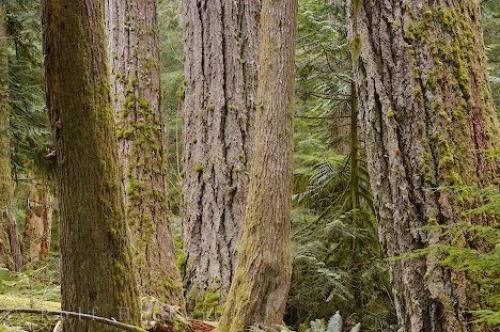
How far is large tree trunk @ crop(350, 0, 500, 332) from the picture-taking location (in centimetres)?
287

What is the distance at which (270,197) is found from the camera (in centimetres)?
462

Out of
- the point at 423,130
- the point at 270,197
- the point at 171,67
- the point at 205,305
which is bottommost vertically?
the point at 205,305

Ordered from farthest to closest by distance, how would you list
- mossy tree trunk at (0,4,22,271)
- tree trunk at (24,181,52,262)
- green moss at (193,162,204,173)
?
tree trunk at (24,181,52,262) → mossy tree trunk at (0,4,22,271) → green moss at (193,162,204,173)

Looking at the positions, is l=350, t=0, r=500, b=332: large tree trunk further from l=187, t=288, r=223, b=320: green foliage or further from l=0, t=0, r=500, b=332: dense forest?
l=187, t=288, r=223, b=320: green foliage

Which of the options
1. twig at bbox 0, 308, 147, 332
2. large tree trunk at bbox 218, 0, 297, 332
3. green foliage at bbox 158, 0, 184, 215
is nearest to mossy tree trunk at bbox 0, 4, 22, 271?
green foliage at bbox 158, 0, 184, 215

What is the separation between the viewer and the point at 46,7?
8.55 ft

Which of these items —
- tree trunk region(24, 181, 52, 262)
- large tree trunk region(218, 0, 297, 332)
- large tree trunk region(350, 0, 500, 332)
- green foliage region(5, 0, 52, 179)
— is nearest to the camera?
large tree trunk region(350, 0, 500, 332)

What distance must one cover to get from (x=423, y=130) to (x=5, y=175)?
8360 mm

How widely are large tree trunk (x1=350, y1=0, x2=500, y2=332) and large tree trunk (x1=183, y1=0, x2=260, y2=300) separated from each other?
3.53m

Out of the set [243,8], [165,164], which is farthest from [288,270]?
[243,8]

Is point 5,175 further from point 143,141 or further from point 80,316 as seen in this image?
point 80,316

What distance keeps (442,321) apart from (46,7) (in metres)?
2.26

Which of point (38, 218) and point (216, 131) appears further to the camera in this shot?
A: point (38, 218)

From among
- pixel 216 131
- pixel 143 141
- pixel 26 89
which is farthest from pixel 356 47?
pixel 26 89
